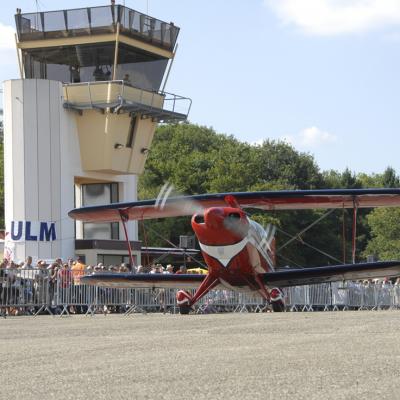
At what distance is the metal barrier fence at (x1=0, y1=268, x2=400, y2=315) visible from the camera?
2397 cm

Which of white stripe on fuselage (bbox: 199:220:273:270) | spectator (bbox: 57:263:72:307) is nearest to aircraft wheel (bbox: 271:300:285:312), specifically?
white stripe on fuselage (bbox: 199:220:273:270)

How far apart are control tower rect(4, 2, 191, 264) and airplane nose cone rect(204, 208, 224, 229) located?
2015 cm

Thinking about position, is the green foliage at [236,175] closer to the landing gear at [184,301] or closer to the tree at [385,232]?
the tree at [385,232]

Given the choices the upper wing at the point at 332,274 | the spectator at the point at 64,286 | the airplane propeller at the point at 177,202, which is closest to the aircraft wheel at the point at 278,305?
the upper wing at the point at 332,274

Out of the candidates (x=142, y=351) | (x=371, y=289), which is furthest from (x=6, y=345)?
(x=371, y=289)

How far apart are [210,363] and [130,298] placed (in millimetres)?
18275

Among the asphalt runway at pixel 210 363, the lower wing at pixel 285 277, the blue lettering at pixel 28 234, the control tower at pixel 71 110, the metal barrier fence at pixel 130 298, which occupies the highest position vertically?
the control tower at pixel 71 110

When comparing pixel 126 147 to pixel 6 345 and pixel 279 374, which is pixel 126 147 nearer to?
pixel 6 345

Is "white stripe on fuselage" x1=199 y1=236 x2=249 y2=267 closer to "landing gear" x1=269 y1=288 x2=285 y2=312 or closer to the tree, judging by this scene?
"landing gear" x1=269 y1=288 x2=285 y2=312

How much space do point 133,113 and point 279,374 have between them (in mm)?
35662

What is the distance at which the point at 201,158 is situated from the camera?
76625mm

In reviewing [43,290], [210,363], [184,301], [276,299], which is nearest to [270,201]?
[276,299]

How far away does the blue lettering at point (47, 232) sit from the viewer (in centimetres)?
3872

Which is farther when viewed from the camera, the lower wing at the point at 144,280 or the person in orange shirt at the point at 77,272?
the person in orange shirt at the point at 77,272
